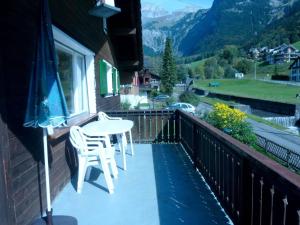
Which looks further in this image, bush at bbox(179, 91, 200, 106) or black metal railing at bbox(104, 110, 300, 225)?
bush at bbox(179, 91, 200, 106)

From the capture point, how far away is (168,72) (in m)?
54.5

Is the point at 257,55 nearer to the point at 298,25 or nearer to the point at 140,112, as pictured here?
the point at 298,25

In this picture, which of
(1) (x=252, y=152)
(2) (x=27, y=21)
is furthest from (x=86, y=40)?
(1) (x=252, y=152)

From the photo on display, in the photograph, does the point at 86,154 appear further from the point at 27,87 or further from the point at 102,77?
the point at 102,77

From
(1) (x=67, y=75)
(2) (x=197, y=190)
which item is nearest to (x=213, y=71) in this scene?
(1) (x=67, y=75)

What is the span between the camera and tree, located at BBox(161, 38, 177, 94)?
176ft

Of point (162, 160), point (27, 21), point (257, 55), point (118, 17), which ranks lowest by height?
point (162, 160)

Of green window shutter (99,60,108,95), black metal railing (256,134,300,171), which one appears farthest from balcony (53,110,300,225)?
black metal railing (256,134,300,171)

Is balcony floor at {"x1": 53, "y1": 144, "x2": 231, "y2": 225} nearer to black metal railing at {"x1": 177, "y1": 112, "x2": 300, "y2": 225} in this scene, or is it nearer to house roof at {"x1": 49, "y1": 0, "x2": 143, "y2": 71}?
black metal railing at {"x1": 177, "y1": 112, "x2": 300, "y2": 225}

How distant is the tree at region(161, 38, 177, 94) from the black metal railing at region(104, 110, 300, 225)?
159 feet

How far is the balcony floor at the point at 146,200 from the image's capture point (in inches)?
118

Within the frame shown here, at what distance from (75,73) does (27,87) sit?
2.40m

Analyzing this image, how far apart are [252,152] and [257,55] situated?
120m

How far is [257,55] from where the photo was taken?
114 m
